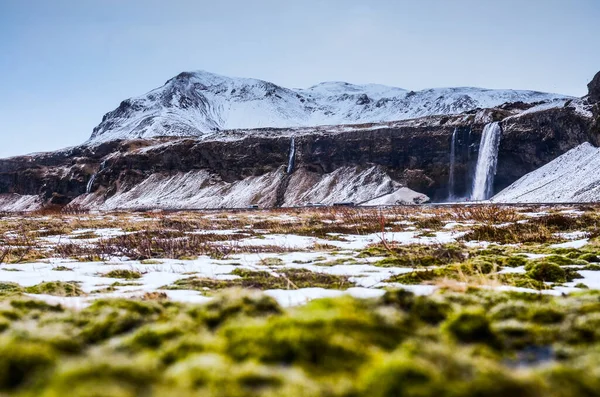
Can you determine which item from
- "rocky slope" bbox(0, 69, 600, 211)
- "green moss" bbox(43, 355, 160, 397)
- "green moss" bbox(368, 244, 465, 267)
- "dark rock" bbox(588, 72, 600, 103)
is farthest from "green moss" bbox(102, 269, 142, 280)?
"dark rock" bbox(588, 72, 600, 103)

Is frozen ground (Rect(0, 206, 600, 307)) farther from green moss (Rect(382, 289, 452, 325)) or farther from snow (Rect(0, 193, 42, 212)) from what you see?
snow (Rect(0, 193, 42, 212))

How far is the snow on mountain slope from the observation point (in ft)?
165

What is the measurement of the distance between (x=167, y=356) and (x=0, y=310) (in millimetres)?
2062

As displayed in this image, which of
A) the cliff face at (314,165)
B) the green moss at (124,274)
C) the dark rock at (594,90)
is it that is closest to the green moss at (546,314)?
the green moss at (124,274)

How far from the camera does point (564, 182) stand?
56.2 m

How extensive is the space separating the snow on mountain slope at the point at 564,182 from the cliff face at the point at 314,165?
173 inches

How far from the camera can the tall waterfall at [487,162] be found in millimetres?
72375

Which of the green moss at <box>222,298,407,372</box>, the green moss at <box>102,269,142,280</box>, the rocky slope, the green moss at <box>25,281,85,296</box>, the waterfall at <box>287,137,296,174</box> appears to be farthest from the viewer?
the waterfall at <box>287,137,296,174</box>

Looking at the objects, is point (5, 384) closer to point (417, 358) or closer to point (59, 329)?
point (59, 329)

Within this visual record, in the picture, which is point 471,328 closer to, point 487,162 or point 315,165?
point 487,162

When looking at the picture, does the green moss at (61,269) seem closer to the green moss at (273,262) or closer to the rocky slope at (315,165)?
the green moss at (273,262)

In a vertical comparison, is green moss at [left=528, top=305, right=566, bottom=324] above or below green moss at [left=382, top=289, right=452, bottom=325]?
below

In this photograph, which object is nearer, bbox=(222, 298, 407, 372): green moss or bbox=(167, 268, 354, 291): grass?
bbox=(222, 298, 407, 372): green moss

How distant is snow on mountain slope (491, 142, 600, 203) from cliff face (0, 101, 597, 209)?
14.5 feet
